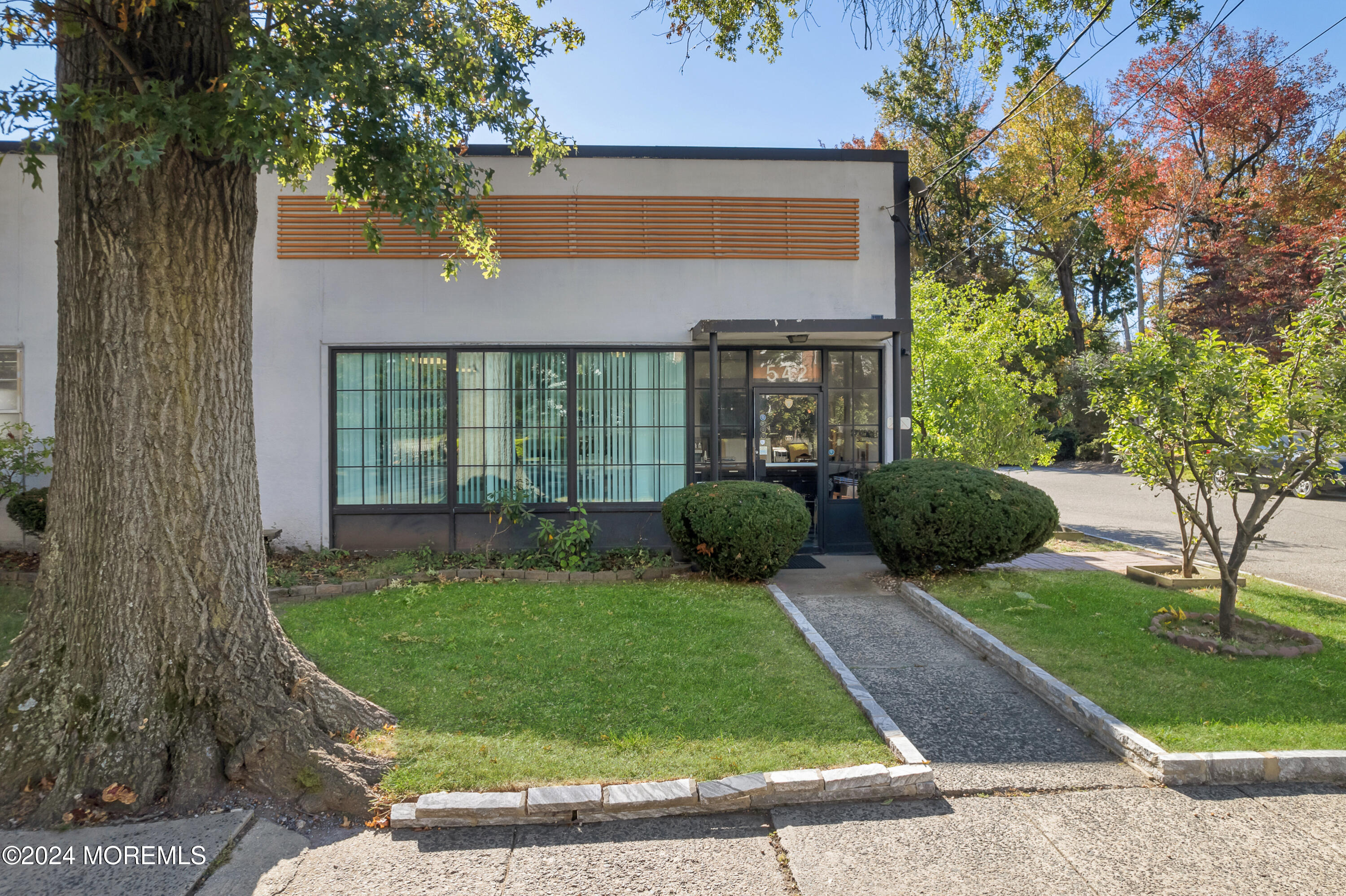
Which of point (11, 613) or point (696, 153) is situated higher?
point (696, 153)

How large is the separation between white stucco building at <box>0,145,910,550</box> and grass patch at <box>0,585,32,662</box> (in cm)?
178

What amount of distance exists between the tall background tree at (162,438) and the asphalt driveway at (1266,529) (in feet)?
23.5

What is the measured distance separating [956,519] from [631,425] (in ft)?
12.9

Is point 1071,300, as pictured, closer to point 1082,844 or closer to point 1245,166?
point 1245,166

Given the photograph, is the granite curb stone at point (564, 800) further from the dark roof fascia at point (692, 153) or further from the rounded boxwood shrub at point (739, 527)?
the dark roof fascia at point (692, 153)

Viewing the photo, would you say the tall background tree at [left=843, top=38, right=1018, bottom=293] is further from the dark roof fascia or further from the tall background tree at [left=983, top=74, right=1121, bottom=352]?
the dark roof fascia

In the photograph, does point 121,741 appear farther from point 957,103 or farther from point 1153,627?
point 957,103

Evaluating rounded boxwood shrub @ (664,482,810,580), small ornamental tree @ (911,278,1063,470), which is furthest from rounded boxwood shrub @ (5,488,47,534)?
small ornamental tree @ (911,278,1063,470)

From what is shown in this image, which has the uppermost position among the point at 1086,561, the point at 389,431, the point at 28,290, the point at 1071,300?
the point at 1071,300

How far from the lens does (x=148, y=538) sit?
3834 mm

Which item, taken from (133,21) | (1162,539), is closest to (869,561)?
(1162,539)

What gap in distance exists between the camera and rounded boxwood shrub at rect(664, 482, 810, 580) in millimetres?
7516

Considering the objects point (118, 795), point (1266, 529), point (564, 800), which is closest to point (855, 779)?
point (564, 800)

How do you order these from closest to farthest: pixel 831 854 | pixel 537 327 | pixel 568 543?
pixel 831 854 → pixel 568 543 → pixel 537 327
